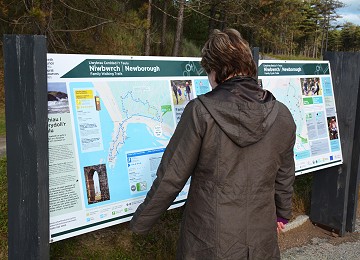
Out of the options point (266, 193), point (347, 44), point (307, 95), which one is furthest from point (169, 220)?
point (347, 44)

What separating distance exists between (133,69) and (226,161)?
0.94m

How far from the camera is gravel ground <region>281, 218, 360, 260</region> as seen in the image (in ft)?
13.1

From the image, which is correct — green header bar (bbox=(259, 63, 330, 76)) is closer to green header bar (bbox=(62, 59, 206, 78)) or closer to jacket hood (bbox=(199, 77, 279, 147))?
green header bar (bbox=(62, 59, 206, 78))

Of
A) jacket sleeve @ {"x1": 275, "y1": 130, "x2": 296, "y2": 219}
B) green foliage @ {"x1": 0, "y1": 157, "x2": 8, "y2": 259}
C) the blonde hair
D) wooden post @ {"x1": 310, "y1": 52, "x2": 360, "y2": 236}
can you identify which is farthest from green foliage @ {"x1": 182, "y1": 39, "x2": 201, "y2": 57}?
the blonde hair

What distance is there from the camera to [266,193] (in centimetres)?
211

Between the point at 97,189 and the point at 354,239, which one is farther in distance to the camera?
the point at 354,239

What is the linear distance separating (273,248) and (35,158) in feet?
4.11

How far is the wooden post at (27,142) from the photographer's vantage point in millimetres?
1991

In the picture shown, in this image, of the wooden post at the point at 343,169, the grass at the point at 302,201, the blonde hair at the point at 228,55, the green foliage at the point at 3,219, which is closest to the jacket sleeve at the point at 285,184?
the blonde hair at the point at 228,55

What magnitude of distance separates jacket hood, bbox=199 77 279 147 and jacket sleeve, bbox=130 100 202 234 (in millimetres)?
102

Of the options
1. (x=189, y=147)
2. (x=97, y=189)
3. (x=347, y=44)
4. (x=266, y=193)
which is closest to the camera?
(x=189, y=147)

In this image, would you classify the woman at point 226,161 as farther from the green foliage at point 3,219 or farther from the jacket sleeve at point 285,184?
the green foliage at point 3,219

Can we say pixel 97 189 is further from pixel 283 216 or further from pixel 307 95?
pixel 307 95

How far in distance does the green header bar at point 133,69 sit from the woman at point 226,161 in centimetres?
63
